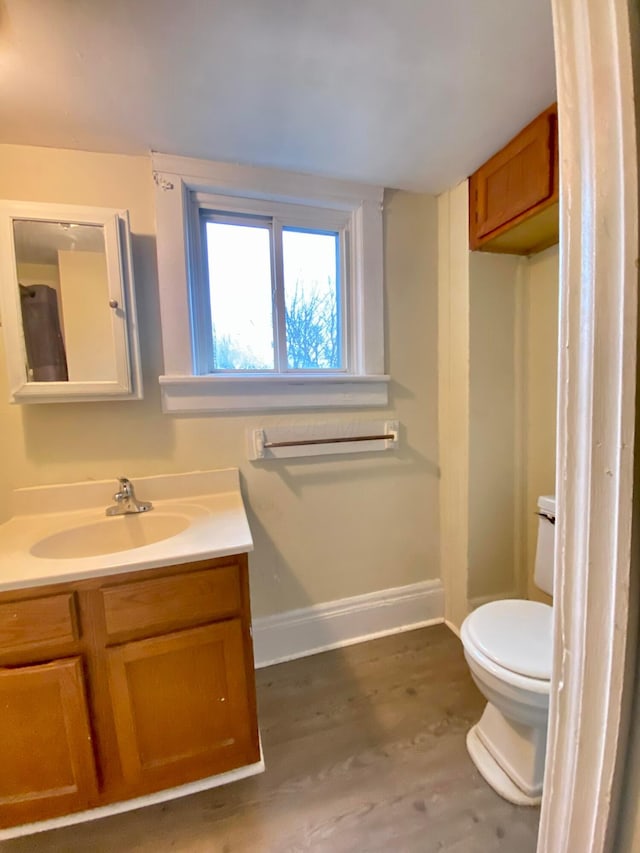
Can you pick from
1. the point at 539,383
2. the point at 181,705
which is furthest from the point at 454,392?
the point at 181,705

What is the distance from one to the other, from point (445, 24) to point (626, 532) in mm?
1229

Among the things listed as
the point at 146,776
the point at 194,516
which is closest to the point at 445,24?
the point at 194,516

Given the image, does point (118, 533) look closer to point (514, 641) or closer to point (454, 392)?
point (514, 641)

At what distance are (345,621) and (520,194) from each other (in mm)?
1907

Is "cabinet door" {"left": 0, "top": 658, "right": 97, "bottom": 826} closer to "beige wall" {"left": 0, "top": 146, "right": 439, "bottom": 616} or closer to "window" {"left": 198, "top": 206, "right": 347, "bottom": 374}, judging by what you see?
"beige wall" {"left": 0, "top": 146, "right": 439, "bottom": 616}

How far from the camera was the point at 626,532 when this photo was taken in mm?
357

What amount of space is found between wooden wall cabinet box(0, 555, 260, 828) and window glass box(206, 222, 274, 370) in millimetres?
915

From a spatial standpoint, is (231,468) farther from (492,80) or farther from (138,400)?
(492,80)

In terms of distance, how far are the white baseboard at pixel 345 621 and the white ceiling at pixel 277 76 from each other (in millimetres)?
1898

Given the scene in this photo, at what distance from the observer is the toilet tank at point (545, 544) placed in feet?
4.69

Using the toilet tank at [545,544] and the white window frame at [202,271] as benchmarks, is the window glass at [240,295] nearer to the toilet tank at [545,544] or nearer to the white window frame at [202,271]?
the white window frame at [202,271]

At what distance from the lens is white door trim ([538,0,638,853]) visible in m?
0.34

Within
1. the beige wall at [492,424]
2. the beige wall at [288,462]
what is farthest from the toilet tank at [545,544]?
the beige wall at [288,462]

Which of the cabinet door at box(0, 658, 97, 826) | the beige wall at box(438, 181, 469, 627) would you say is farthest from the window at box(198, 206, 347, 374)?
the cabinet door at box(0, 658, 97, 826)
